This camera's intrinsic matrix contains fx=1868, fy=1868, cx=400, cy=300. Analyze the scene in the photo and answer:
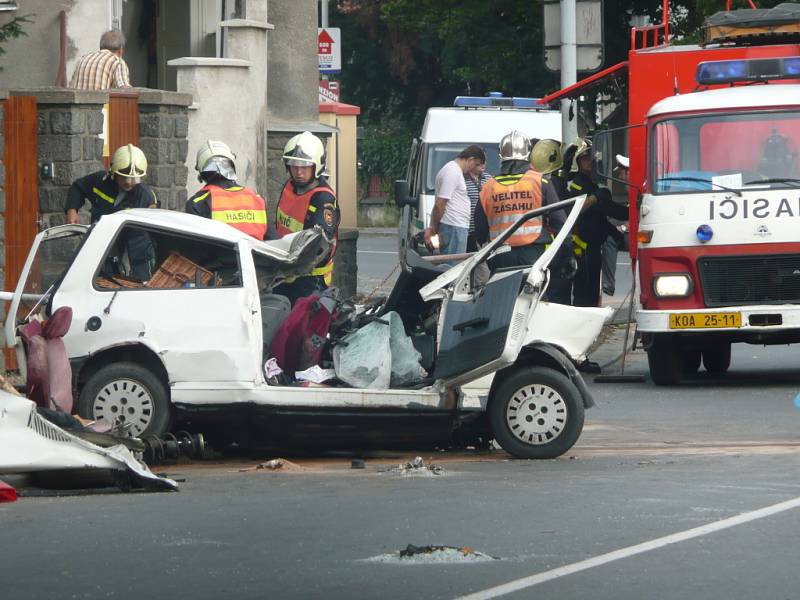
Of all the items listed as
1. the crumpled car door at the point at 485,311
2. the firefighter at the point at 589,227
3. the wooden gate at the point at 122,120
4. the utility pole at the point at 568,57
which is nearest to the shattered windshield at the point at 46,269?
the wooden gate at the point at 122,120

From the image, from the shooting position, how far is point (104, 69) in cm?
1625

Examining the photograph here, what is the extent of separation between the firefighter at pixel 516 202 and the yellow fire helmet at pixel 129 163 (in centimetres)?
257

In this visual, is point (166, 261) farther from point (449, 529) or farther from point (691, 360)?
point (691, 360)

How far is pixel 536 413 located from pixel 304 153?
268 cm

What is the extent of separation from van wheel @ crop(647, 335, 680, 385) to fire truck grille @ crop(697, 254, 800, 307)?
0.61 metres

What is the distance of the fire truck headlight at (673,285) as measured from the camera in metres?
13.9

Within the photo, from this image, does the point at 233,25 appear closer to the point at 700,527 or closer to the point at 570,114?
the point at 570,114

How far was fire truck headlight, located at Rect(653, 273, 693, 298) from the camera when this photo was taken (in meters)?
A: 13.9

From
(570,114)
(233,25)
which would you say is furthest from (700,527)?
(233,25)

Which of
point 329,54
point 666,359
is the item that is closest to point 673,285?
point 666,359

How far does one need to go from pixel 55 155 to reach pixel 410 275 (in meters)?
4.02

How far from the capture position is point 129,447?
9586 mm

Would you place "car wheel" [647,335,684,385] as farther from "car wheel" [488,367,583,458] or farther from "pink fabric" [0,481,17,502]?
"pink fabric" [0,481,17,502]

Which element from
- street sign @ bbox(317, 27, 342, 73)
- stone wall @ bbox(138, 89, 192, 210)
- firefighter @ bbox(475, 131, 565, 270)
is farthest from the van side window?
street sign @ bbox(317, 27, 342, 73)
